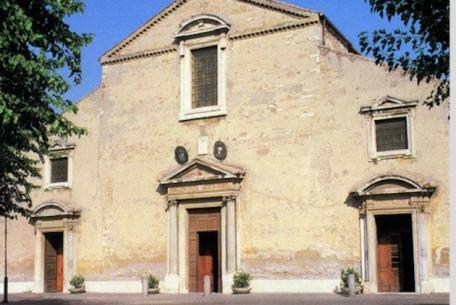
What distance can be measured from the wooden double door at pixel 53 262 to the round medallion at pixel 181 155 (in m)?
6.36

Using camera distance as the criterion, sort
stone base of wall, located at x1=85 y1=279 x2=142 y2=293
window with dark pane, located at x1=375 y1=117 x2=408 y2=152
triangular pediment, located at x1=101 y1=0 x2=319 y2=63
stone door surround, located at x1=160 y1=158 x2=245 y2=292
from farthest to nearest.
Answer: stone base of wall, located at x1=85 y1=279 x2=142 y2=293, triangular pediment, located at x1=101 y1=0 x2=319 y2=63, stone door surround, located at x1=160 y1=158 x2=245 y2=292, window with dark pane, located at x1=375 y1=117 x2=408 y2=152

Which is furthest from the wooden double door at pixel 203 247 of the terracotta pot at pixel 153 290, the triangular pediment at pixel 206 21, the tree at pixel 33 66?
the tree at pixel 33 66

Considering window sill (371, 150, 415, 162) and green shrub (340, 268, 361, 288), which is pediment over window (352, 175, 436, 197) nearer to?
window sill (371, 150, 415, 162)

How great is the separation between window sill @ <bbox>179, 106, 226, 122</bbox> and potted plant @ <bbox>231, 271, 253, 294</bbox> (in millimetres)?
5961

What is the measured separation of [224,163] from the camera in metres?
26.5

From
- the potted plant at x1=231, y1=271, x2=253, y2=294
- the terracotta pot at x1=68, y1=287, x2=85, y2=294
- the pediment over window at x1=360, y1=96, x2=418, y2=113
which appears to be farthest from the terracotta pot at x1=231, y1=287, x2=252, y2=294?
the pediment over window at x1=360, y1=96, x2=418, y2=113

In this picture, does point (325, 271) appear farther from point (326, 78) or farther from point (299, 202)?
point (326, 78)

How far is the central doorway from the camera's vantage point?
23422 millimetres

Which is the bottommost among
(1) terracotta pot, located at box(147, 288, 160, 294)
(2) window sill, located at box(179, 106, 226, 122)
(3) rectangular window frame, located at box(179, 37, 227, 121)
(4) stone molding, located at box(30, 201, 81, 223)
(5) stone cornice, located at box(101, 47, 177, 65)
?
(1) terracotta pot, located at box(147, 288, 160, 294)

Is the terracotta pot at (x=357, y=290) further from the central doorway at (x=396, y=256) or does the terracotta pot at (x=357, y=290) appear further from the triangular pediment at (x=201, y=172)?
the triangular pediment at (x=201, y=172)

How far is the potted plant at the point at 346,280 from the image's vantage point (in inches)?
910

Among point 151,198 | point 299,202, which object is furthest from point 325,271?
point 151,198

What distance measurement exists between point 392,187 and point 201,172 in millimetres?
7177

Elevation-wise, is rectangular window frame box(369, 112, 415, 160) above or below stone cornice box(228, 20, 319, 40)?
below
